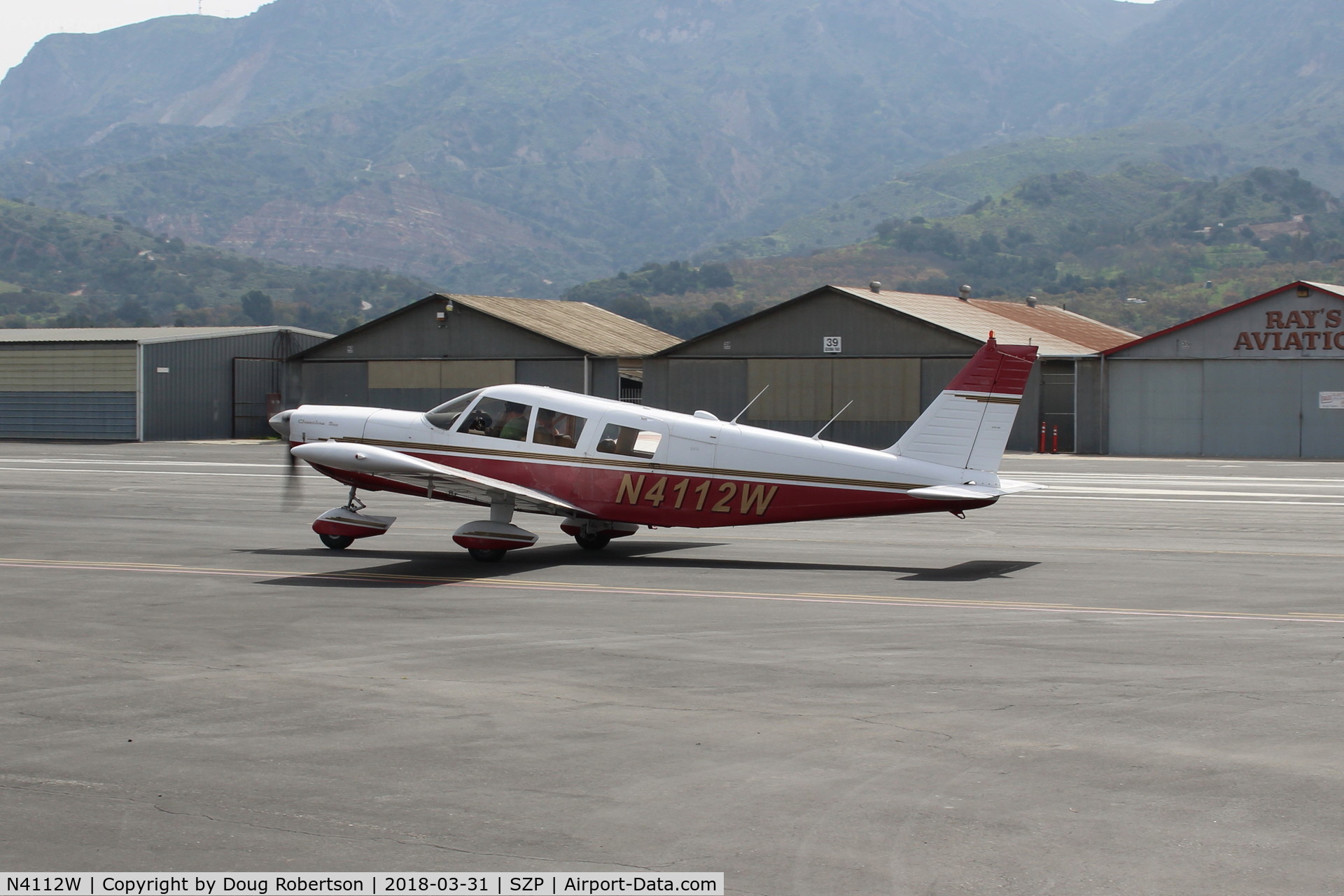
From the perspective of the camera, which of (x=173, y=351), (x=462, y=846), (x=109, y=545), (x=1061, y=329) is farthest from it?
(x=1061, y=329)

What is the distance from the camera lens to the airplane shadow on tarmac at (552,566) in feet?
52.2

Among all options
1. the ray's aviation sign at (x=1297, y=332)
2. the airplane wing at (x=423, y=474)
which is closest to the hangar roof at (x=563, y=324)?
the ray's aviation sign at (x=1297, y=332)

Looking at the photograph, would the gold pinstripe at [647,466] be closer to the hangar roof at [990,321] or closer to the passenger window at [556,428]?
the passenger window at [556,428]

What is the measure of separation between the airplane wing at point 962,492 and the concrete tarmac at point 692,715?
0.97 meters

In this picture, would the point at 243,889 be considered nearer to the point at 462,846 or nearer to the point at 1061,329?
the point at 462,846

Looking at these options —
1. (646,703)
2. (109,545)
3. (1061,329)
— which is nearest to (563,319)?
(1061,329)

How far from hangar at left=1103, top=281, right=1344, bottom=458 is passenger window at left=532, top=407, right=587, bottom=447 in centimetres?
3524

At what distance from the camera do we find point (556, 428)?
→ 17.8 metres

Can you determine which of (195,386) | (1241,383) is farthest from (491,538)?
(195,386)

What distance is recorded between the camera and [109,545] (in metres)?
19.3

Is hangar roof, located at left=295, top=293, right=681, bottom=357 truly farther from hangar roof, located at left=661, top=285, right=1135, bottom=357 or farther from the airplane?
the airplane

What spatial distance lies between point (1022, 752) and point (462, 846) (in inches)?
138

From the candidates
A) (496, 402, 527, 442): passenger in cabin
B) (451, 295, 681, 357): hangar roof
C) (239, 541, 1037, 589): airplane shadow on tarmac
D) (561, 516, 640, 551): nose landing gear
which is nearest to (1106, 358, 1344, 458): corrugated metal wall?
(451, 295, 681, 357): hangar roof

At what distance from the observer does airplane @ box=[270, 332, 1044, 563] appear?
16.6 m
